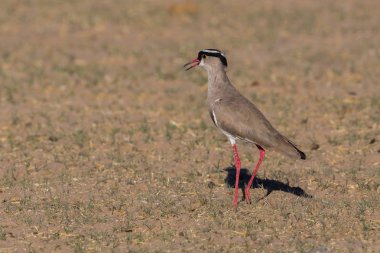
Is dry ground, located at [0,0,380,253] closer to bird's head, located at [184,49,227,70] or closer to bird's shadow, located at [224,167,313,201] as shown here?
bird's shadow, located at [224,167,313,201]

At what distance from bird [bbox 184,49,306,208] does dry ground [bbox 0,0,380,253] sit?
0.69 meters

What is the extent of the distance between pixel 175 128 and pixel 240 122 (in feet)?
13.1

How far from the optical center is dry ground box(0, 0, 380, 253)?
29.5ft

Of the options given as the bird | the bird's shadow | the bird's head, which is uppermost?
the bird's head

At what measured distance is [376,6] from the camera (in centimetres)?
2509

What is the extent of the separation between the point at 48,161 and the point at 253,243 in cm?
436

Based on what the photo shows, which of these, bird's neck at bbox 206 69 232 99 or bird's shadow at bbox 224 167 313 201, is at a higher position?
bird's neck at bbox 206 69 232 99

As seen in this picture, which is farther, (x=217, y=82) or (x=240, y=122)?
(x=217, y=82)

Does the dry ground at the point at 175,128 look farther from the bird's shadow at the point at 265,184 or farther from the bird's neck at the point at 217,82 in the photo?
the bird's neck at the point at 217,82

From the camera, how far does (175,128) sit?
13.6 m

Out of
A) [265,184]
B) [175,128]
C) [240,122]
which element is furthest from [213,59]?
[175,128]

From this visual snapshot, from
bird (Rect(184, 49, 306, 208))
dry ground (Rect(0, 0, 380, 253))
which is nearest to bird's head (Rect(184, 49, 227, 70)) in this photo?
bird (Rect(184, 49, 306, 208))

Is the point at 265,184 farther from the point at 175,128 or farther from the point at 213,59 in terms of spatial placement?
the point at 175,128

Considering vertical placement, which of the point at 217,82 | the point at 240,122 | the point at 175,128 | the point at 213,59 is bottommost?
the point at 175,128
